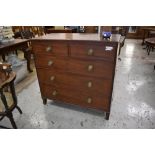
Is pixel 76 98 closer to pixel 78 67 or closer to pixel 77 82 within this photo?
pixel 77 82

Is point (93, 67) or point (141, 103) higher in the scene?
point (93, 67)

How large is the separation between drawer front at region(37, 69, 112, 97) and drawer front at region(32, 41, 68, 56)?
27cm

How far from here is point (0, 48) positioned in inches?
98.6

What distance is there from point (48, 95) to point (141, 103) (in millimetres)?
1468

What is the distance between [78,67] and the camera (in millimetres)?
1682

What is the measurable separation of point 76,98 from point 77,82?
0.26m

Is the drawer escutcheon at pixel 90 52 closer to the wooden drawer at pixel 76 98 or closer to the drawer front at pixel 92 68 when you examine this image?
the drawer front at pixel 92 68

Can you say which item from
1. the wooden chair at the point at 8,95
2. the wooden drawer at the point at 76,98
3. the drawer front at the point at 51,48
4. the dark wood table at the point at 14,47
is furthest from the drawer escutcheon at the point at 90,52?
the dark wood table at the point at 14,47

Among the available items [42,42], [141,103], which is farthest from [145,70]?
[42,42]

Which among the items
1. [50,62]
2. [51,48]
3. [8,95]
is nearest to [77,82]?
[50,62]

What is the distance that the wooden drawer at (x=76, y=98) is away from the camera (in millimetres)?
1806

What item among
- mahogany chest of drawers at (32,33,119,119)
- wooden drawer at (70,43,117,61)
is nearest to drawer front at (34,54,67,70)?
mahogany chest of drawers at (32,33,119,119)

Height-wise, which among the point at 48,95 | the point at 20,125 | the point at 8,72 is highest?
the point at 8,72

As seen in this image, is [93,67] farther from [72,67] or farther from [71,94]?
[71,94]
